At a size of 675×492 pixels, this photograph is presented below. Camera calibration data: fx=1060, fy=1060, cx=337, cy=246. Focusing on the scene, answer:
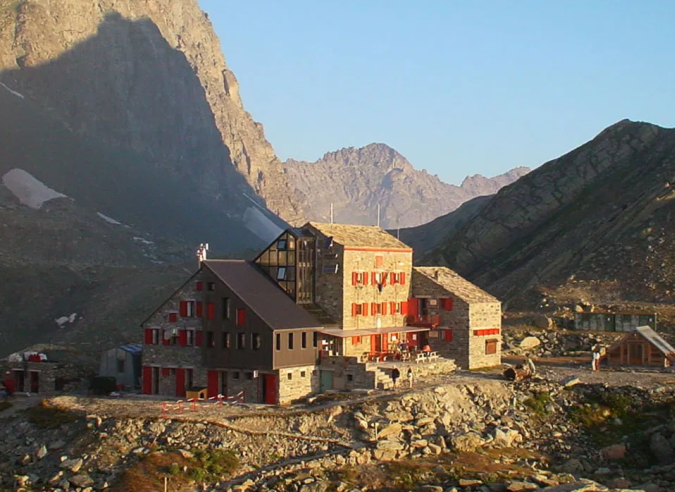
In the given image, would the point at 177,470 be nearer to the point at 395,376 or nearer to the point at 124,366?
the point at 395,376

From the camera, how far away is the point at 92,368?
68.8 meters

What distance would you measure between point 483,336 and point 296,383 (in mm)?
16323

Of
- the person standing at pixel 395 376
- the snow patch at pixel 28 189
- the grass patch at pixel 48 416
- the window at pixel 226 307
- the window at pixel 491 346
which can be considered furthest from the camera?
the snow patch at pixel 28 189

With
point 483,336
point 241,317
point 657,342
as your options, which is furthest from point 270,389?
point 657,342

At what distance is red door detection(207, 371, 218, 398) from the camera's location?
58781 mm

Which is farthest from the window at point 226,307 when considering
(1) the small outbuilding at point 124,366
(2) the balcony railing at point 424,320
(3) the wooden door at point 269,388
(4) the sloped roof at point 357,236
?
(2) the balcony railing at point 424,320

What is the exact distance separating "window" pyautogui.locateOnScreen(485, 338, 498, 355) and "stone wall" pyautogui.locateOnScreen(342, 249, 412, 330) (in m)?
5.60

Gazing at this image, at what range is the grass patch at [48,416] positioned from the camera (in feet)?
174

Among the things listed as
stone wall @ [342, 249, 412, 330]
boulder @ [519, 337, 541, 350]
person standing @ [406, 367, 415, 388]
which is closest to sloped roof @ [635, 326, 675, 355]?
boulder @ [519, 337, 541, 350]

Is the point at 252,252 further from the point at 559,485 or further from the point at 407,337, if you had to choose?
the point at 559,485

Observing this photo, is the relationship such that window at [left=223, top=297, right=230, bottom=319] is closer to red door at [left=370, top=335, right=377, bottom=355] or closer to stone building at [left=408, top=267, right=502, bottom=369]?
red door at [left=370, top=335, right=377, bottom=355]

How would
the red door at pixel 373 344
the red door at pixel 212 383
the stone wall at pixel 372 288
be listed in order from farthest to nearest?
the red door at pixel 373 344 < the stone wall at pixel 372 288 < the red door at pixel 212 383

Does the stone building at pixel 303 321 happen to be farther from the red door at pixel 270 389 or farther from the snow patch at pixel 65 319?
the snow patch at pixel 65 319

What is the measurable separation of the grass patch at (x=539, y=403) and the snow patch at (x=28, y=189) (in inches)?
5530
